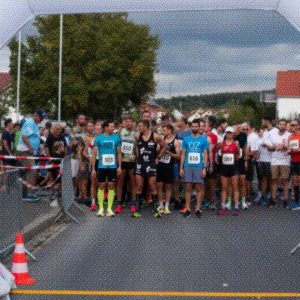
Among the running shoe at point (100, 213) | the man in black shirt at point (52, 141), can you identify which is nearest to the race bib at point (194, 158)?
the running shoe at point (100, 213)

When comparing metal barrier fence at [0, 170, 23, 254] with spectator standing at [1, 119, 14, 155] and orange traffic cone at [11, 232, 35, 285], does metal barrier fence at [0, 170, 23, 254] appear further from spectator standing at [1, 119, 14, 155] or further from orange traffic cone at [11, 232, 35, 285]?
spectator standing at [1, 119, 14, 155]

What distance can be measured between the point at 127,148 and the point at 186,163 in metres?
1.40

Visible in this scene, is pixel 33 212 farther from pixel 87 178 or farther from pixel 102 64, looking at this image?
pixel 102 64

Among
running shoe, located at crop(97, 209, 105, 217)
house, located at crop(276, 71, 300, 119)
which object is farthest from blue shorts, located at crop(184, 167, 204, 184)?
house, located at crop(276, 71, 300, 119)

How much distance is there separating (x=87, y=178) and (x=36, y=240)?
6424mm

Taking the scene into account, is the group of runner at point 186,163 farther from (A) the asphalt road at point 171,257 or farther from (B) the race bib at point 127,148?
(A) the asphalt road at point 171,257

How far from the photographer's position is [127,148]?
17.6m

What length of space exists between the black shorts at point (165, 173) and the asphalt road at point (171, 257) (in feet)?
4.72

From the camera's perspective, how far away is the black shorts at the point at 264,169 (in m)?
19.1

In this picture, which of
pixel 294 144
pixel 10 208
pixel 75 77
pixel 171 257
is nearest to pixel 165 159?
pixel 294 144

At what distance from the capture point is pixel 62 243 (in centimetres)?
1226

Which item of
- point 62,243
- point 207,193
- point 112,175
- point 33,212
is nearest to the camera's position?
point 62,243

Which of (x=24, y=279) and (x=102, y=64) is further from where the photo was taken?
(x=102, y=64)

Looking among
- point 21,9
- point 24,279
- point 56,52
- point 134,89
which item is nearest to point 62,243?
point 24,279
